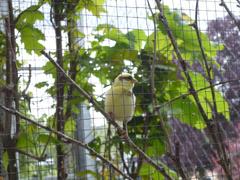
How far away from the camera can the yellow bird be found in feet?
3.67

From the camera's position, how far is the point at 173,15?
1268 mm

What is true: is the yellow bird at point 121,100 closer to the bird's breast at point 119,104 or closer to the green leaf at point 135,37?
the bird's breast at point 119,104

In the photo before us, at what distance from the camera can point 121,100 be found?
114cm

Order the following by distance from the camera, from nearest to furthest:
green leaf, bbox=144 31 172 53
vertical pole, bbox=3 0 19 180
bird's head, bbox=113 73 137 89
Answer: vertical pole, bbox=3 0 19 180
bird's head, bbox=113 73 137 89
green leaf, bbox=144 31 172 53

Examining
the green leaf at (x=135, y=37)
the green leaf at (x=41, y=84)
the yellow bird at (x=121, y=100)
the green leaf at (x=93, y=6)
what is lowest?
the yellow bird at (x=121, y=100)

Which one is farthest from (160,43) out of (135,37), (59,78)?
(59,78)

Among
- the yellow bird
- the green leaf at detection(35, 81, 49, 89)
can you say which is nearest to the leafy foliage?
the green leaf at detection(35, 81, 49, 89)

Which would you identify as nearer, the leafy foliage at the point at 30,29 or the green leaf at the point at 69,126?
the leafy foliage at the point at 30,29

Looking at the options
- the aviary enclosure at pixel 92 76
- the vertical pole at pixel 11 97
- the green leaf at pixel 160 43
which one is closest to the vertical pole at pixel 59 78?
the aviary enclosure at pixel 92 76

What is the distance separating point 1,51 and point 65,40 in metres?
0.18

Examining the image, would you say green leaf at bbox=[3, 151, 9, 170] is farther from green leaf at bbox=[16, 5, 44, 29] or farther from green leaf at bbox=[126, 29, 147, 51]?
green leaf at bbox=[126, 29, 147, 51]

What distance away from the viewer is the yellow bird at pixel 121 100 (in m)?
1.12

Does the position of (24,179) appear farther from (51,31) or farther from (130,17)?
(130,17)

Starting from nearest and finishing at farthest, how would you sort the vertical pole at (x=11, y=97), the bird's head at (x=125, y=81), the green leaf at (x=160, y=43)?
the vertical pole at (x=11, y=97) < the bird's head at (x=125, y=81) < the green leaf at (x=160, y=43)
